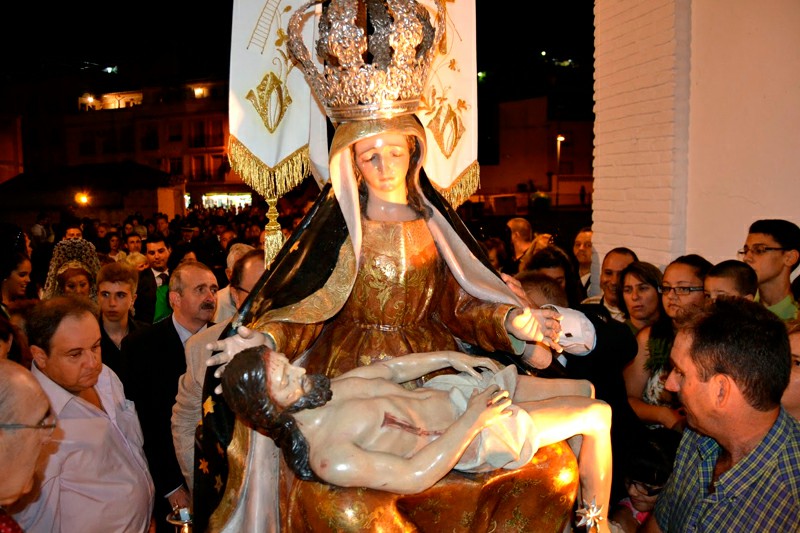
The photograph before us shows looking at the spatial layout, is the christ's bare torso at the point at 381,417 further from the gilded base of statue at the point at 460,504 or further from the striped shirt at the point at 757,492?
the striped shirt at the point at 757,492

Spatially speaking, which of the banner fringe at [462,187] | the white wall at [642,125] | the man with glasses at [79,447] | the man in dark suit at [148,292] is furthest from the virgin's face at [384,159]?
the man in dark suit at [148,292]

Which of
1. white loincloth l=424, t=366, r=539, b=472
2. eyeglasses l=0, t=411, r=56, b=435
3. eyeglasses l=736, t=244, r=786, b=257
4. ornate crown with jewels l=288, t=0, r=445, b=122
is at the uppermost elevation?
ornate crown with jewels l=288, t=0, r=445, b=122

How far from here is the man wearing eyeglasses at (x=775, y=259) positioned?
4414mm

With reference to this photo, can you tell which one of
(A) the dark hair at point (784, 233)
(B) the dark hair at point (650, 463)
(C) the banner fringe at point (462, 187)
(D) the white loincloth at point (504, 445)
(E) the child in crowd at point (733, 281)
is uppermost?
(C) the banner fringe at point (462, 187)

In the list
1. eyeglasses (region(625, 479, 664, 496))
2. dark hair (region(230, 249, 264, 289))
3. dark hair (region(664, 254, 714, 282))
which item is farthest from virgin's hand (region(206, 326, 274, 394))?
dark hair (region(664, 254, 714, 282))

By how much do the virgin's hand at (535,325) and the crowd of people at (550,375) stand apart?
0.87 feet

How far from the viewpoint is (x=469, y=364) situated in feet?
9.13

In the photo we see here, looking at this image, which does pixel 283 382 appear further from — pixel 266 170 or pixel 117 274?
pixel 117 274

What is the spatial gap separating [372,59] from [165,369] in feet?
6.35

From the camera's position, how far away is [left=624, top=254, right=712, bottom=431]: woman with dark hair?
3.93m

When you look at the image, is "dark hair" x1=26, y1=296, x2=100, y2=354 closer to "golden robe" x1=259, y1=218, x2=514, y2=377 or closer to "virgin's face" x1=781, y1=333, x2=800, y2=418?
"golden robe" x1=259, y1=218, x2=514, y2=377

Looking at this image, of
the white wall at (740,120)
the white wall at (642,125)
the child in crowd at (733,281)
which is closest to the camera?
the child in crowd at (733,281)

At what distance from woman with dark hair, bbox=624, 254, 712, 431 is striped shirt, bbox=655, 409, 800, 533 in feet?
4.44

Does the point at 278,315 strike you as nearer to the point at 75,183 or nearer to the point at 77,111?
the point at 75,183
